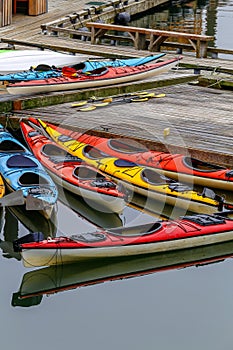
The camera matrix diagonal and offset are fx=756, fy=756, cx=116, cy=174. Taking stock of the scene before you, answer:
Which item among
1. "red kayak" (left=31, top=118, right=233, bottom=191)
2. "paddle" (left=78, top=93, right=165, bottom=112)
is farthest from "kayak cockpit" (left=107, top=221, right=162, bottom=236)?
"paddle" (left=78, top=93, right=165, bottom=112)

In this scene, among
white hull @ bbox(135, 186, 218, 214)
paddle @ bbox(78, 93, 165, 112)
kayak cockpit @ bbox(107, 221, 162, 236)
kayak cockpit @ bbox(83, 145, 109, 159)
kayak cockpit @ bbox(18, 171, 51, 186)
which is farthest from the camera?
paddle @ bbox(78, 93, 165, 112)

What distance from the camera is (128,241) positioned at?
29.6 ft

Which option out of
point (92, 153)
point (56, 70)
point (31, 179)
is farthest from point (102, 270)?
point (56, 70)

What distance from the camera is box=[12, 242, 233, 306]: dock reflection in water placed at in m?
8.84

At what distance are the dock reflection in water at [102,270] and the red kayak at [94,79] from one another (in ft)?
16.1

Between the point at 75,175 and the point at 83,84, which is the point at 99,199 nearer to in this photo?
the point at 75,175

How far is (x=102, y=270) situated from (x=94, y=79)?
5.65 metres

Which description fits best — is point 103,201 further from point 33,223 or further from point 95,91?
point 95,91

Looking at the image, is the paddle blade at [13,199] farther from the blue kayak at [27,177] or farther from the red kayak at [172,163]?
the red kayak at [172,163]

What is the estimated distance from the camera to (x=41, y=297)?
8766mm

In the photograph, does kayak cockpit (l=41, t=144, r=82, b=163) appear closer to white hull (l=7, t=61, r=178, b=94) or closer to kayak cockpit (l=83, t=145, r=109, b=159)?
kayak cockpit (l=83, t=145, r=109, b=159)

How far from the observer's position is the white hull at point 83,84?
13.1 metres

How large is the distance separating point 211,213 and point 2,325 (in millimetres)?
3384

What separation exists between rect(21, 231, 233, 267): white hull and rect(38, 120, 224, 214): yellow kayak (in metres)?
0.77
